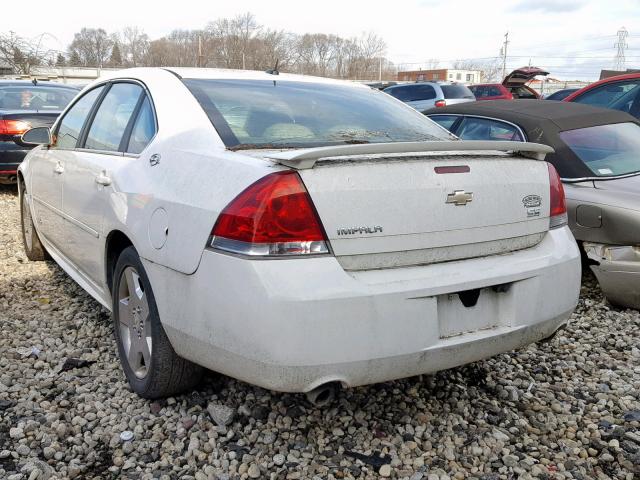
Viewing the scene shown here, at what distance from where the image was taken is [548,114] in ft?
15.2

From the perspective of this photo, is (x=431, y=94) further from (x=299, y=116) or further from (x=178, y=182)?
(x=178, y=182)

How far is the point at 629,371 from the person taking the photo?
3193 millimetres

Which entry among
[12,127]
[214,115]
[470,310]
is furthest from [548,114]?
[12,127]

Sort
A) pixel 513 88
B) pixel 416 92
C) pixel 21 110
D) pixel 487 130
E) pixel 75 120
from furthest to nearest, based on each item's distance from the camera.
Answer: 1. pixel 513 88
2. pixel 416 92
3. pixel 21 110
4. pixel 487 130
5. pixel 75 120

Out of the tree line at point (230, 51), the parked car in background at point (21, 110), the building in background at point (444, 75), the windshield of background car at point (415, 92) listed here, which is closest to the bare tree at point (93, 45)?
the tree line at point (230, 51)

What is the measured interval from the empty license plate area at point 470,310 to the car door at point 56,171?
2.49m

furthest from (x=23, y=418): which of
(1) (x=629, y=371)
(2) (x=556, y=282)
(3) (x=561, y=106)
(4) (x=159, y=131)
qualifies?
(3) (x=561, y=106)

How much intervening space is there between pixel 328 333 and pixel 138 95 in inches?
69.6

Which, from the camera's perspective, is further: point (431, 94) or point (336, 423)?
point (431, 94)

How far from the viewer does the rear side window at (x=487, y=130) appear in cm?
464

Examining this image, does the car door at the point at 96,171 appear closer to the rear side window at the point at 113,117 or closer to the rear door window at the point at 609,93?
the rear side window at the point at 113,117

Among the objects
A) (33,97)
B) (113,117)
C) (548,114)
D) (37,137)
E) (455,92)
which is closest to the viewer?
(113,117)

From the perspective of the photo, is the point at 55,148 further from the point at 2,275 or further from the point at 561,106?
the point at 561,106

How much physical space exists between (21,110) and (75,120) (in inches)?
184
